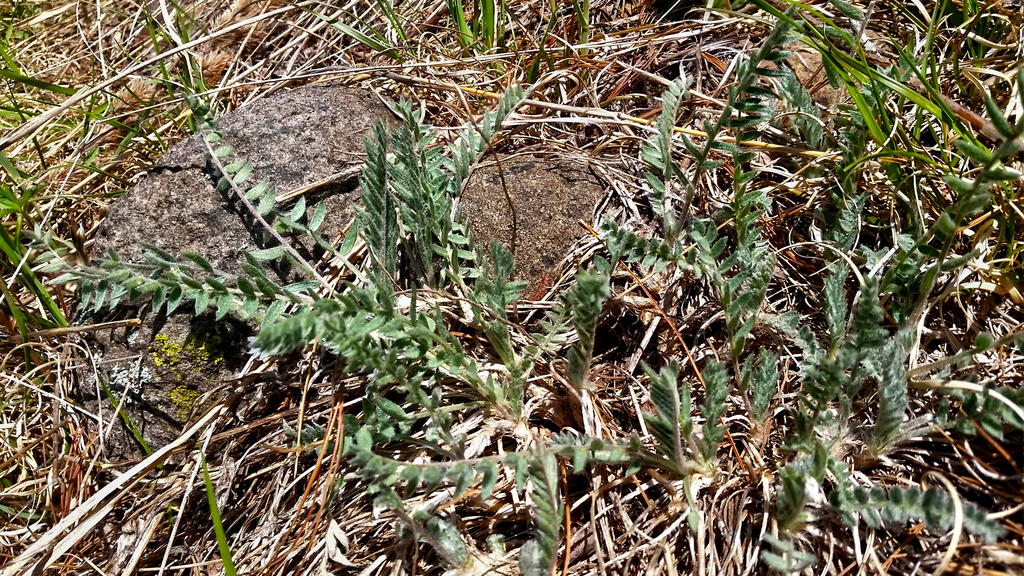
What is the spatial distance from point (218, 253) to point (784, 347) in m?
1.73

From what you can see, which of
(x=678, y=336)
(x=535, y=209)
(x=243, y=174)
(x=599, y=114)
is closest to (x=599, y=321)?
(x=678, y=336)

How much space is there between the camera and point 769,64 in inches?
104

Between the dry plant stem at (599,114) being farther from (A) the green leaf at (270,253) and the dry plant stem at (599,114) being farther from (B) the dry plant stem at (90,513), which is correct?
(B) the dry plant stem at (90,513)

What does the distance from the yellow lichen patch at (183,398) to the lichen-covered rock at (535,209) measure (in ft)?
3.26

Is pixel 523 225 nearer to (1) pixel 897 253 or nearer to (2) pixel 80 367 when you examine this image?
(1) pixel 897 253

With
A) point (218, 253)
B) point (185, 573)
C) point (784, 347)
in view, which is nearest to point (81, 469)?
point (185, 573)

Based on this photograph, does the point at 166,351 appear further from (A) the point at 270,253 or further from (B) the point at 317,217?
(B) the point at 317,217

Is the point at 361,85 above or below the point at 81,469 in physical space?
above

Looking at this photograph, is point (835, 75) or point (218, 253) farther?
point (218, 253)

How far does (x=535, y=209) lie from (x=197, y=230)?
1090 mm

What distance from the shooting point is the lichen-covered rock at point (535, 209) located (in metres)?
2.24

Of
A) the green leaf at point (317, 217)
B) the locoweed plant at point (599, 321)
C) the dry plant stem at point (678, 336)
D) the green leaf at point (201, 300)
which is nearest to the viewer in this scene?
the locoweed plant at point (599, 321)

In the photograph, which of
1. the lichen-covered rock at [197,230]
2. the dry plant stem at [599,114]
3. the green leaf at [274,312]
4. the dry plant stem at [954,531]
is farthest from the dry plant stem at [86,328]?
the dry plant stem at [954,531]

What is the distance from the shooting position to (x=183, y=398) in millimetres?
2201
